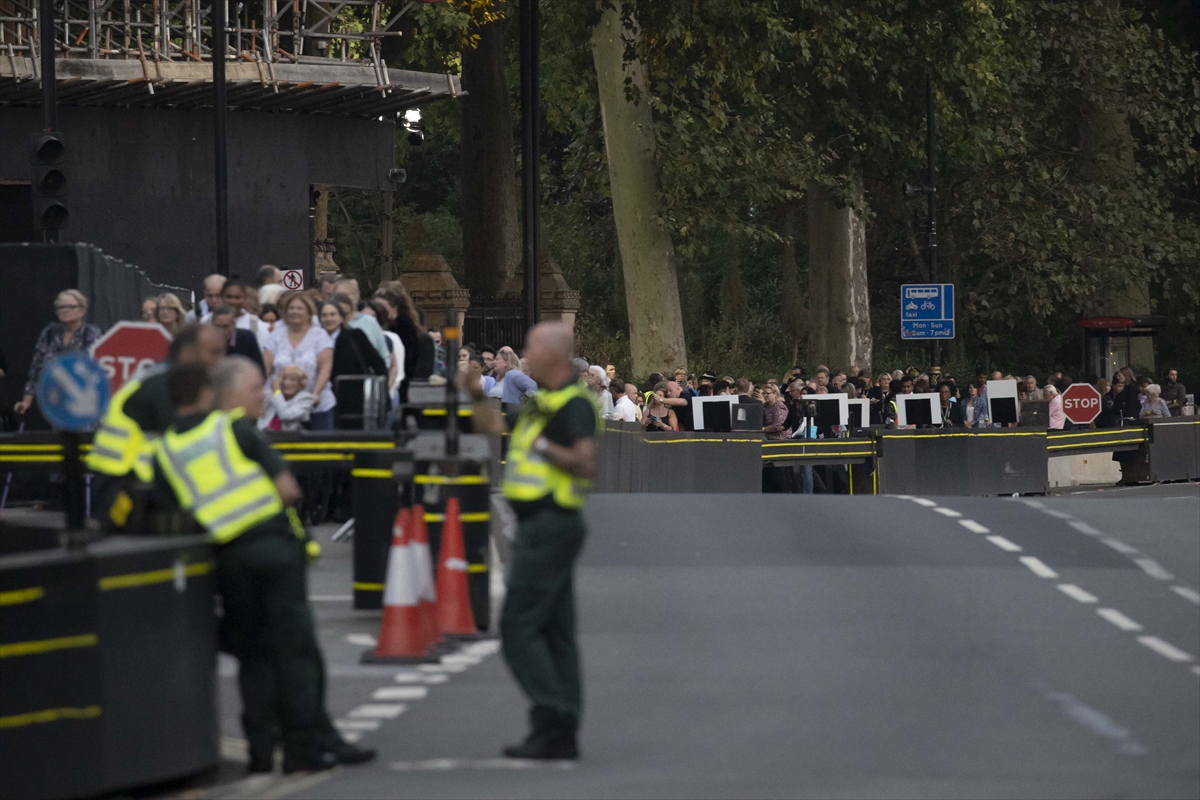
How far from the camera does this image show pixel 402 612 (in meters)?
11.6

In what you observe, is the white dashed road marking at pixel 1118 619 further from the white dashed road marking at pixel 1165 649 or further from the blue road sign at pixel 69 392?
the blue road sign at pixel 69 392

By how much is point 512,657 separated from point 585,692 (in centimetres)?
221

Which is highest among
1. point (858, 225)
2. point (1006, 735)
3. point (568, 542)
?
point (858, 225)

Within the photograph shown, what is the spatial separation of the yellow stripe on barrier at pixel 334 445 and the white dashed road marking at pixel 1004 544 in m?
5.88

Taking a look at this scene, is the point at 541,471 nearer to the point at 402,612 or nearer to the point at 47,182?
the point at 402,612

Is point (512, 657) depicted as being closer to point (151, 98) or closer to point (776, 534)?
point (776, 534)

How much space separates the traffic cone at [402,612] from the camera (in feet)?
36.7

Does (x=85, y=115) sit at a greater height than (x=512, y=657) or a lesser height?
greater

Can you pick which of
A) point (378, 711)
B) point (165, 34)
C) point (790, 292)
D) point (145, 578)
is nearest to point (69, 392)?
point (145, 578)

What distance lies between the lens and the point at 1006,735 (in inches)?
424

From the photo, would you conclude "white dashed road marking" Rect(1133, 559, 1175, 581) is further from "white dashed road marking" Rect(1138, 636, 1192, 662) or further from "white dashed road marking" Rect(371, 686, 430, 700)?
"white dashed road marking" Rect(371, 686, 430, 700)

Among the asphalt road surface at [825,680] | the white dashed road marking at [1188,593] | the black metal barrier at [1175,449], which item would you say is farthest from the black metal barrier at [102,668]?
the black metal barrier at [1175,449]

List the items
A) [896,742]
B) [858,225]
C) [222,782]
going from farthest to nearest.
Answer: [858,225]
[896,742]
[222,782]

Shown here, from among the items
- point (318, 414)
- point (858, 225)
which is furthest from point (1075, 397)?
point (318, 414)
